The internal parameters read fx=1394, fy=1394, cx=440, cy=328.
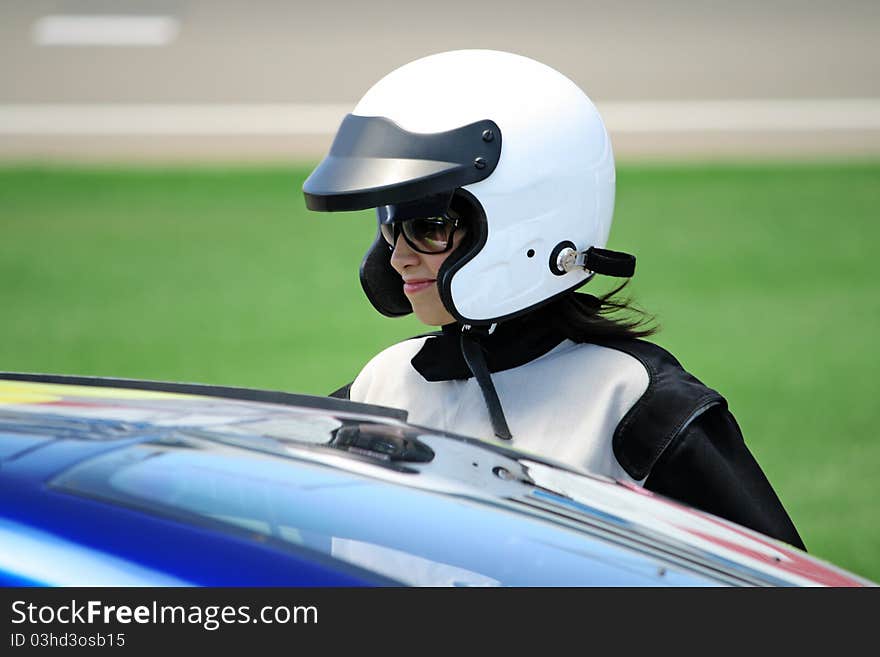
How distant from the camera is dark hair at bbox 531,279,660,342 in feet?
8.09

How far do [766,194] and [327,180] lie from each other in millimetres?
9114

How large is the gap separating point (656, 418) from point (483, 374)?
35 centimetres

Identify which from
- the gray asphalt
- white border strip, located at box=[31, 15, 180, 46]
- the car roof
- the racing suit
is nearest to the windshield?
the car roof

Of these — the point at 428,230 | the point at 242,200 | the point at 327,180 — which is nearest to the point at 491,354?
the point at 428,230

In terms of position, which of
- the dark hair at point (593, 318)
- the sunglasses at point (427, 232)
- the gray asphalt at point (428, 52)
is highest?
the gray asphalt at point (428, 52)

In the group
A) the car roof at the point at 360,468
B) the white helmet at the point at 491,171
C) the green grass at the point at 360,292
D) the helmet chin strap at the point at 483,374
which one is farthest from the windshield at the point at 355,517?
the green grass at the point at 360,292

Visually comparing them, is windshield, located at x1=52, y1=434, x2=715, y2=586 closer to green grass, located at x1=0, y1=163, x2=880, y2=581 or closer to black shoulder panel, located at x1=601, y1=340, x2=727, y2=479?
black shoulder panel, located at x1=601, y1=340, x2=727, y2=479

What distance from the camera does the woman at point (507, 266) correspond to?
2268 millimetres

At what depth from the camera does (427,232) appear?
2.50 m

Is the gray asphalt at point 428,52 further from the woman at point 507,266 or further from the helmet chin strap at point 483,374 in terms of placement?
the helmet chin strap at point 483,374

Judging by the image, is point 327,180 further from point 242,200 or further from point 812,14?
point 812,14

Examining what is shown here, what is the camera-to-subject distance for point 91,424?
62.1 inches

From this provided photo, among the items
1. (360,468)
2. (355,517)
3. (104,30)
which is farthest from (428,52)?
(355,517)

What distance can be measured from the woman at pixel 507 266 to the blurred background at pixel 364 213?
14cm
